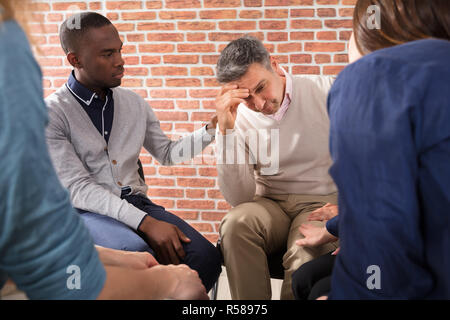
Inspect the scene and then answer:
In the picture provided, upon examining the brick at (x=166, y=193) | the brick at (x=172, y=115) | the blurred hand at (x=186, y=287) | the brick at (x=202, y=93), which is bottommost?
the brick at (x=166, y=193)

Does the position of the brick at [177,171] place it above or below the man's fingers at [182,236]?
below

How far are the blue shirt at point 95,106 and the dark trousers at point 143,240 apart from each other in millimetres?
303

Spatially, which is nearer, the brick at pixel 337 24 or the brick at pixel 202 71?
the brick at pixel 337 24

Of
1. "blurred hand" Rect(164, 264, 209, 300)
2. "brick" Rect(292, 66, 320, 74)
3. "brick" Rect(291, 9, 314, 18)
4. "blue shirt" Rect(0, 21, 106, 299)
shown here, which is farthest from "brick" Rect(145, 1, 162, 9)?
"blue shirt" Rect(0, 21, 106, 299)

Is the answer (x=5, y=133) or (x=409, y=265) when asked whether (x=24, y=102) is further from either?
(x=409, y=265)

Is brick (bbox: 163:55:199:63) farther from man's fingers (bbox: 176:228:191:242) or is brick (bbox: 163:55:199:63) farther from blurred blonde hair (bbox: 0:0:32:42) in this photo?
blurred blonde hair (bbox: 0:0:32:42)

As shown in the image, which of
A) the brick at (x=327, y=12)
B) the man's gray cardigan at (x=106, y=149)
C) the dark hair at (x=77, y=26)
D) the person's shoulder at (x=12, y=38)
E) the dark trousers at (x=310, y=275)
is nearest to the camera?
the person's shoulder at (x=12, y=38)

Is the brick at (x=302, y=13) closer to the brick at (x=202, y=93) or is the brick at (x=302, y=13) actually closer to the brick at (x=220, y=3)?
the brick at (x=220, y=3)

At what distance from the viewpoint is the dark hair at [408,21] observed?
2.49 ft

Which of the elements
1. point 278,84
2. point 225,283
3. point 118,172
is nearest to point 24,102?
point 118,172

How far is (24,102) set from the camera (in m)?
0.51

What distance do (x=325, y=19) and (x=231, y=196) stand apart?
1387 millimetres

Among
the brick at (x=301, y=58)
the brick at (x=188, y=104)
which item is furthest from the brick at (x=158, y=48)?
the brick at (x=301, y=58)

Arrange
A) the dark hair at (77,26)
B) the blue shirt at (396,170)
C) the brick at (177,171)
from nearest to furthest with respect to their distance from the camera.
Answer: the blue shirt at (396,170) → the dark hair at (77,26) → the brick at (177,171)
